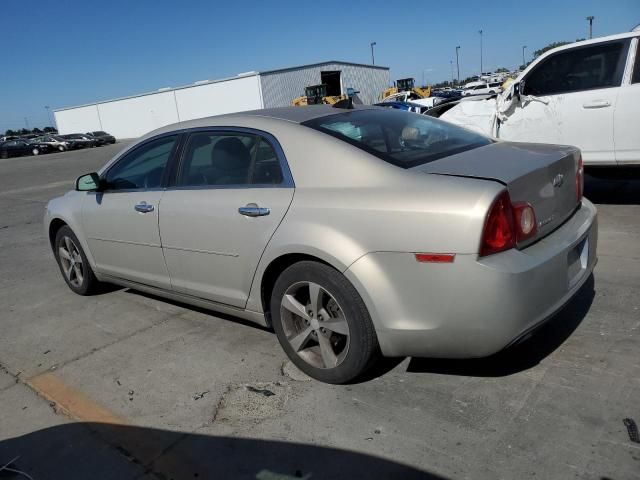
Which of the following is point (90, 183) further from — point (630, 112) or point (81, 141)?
point (81, 141)

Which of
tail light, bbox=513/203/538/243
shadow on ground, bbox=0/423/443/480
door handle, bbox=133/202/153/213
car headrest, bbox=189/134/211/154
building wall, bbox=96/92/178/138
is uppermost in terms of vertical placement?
building wall, bbox=96/92/178/138

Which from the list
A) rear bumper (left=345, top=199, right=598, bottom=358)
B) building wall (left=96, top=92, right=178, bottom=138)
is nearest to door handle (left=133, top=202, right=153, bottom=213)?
rear bumper (left=345, top=199, right=598, bottom=358)

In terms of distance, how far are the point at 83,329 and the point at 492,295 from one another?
326 centimetres

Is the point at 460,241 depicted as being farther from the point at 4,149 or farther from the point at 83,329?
the point at 4,149

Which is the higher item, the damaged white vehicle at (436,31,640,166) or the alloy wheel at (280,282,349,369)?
the damaged white vehicle at (436,31,640,166)

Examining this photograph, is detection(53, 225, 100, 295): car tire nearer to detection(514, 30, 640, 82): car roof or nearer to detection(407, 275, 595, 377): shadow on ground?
detection(407, 275, 595, 377): shadow on ground

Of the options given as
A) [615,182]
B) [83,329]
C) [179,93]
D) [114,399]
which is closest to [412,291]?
[114,399]

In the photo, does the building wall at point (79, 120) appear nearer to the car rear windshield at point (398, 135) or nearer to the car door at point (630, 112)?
the car door at point (630, 112)

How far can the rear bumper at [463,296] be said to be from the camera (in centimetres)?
234

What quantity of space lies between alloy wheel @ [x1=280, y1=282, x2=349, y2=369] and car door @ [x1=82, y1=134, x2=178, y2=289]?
3.95 feet

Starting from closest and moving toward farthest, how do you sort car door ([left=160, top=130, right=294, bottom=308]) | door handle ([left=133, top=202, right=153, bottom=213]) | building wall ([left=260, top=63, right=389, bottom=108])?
car door ([left=160, top=130, right=294, bottom=308]) < door handle ([left=133, top=202, right=153, bottom=213]) < building wall ([left=260, top=63, right=389, bottom=108])

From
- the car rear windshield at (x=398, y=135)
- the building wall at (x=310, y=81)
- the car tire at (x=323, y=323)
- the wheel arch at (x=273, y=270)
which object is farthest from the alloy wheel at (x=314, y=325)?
the building wall at (x=310, y=81)

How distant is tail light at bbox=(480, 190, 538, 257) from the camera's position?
7.66 ft

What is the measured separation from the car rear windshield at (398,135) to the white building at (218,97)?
44.6m
